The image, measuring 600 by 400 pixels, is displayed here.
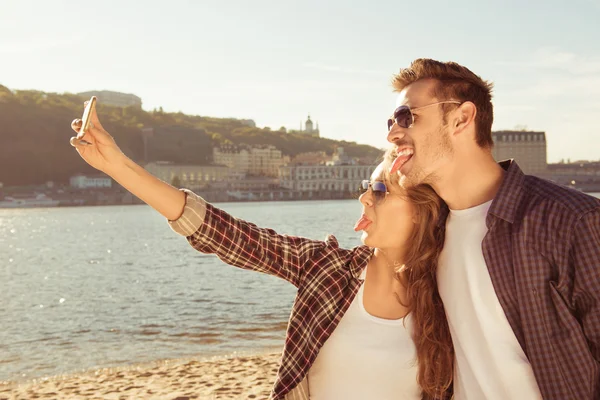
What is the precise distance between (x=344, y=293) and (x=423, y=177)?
1.26 feet

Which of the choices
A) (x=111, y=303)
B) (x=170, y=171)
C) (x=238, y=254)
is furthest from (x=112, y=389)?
(x=170, y=171)

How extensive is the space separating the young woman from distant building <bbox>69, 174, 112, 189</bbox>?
104725mm

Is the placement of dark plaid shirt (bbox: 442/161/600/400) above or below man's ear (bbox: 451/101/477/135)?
below

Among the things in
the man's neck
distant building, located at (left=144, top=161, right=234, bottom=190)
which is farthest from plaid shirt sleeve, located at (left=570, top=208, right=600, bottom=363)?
distant building, located at (left=144, top=161, right=234, bottom=190)

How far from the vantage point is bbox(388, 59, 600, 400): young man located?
142 centimetres

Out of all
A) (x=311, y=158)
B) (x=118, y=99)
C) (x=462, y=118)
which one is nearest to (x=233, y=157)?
(x=311, y=158)

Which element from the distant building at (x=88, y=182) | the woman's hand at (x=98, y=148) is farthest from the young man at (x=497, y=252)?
the distant building at (x=88, y=182)

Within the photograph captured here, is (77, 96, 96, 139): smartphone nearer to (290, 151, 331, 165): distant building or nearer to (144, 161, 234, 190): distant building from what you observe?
(144, 161, 234, 190): distant building

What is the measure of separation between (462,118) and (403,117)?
15 centimetres

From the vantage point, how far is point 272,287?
1599cm

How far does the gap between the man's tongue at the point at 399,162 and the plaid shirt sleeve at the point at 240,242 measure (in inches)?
12.2

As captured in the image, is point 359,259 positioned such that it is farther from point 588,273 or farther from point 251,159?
point 251,159

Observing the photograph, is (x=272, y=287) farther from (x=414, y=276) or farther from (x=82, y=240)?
(x=82, y=240)

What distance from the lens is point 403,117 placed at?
1.81 metres
